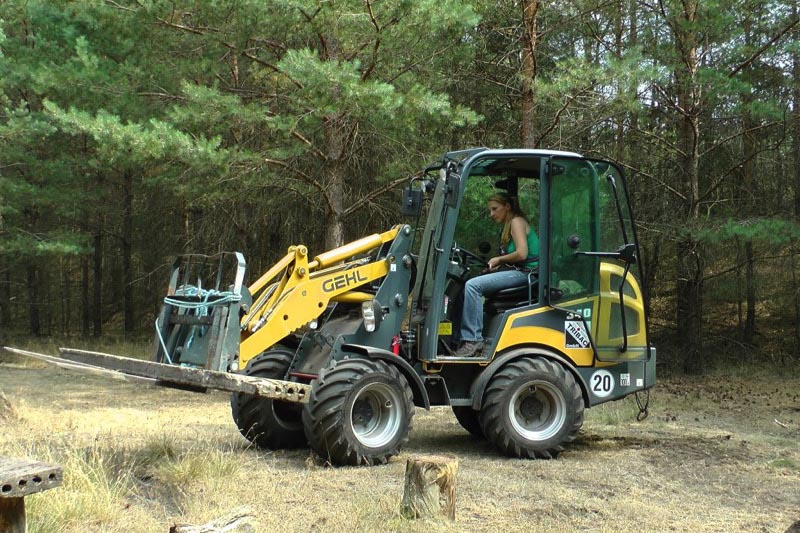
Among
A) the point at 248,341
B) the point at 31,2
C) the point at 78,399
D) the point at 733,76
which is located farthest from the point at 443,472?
the point at 31,2

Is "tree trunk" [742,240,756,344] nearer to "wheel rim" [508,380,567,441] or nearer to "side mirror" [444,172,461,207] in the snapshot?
"wheel rim" [508,380,567,441]

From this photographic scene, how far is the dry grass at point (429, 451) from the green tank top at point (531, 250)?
166 cm

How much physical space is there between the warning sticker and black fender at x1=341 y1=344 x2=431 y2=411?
4.49 feet

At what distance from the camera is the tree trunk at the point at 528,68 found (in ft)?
38.9

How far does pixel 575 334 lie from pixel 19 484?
496 cm

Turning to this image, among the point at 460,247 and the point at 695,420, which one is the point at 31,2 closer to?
the point at 460,247

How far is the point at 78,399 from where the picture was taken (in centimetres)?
1103

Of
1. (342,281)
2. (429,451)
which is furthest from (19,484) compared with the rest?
(429,451)

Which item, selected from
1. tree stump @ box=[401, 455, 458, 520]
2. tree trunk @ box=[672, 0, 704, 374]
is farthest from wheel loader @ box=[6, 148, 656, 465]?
tree trunk @ box=[672, 0, 704, 374]

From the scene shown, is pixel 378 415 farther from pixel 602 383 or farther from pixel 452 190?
pixel 602 383

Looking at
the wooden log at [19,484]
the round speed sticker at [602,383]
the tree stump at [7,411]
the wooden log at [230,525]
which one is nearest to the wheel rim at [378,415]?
the round speed sticker at [602,383]

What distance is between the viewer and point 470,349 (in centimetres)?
702

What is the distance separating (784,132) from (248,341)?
9.78m

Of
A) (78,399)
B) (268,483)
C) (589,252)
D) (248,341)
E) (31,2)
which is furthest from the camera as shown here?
(31,2)
